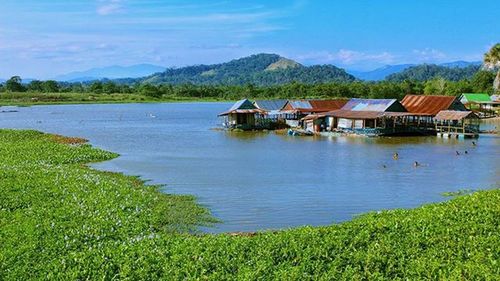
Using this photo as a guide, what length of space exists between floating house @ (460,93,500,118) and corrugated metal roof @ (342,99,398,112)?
122ft

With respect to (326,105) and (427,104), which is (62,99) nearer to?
(326,105)

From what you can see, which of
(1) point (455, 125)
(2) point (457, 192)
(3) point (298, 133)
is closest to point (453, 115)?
(1) point (455, 125)

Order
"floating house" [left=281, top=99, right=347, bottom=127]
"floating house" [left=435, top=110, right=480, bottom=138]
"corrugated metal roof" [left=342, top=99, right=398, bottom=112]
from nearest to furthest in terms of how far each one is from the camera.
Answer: "floating house" [left=435, top=110, right=480, bottom=138]
"corrugated metal roof" [left=342, top=99, right=398, bottom=112]
"floating house" [left=281, top=99, right=347, bottom=127]

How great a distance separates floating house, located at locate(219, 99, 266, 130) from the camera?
6494 centimetres

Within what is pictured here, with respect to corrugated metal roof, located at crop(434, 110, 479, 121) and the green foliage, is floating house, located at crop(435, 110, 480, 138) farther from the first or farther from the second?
the green foliage

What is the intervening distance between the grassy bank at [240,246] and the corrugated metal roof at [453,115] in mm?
37419

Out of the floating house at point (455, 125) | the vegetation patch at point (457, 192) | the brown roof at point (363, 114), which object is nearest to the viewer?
the vegetation patch at point (457, 192)

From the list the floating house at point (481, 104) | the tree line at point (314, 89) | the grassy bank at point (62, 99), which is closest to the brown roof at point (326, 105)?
the floating house at point (481, 104)

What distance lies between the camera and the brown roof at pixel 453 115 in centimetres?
5444

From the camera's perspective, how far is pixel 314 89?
140m

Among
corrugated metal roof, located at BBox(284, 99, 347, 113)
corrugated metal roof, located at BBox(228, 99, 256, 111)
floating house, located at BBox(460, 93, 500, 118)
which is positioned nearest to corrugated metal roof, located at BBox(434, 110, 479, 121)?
corrugated metal roof, located at BBox(284, 99, 347, 113)

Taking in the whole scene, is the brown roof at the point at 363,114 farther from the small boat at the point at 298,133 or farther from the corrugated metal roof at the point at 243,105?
the corrugated metal roof at the point at 243,105

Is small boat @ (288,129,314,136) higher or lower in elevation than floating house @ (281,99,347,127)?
lower

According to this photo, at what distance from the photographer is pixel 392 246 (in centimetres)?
1370
